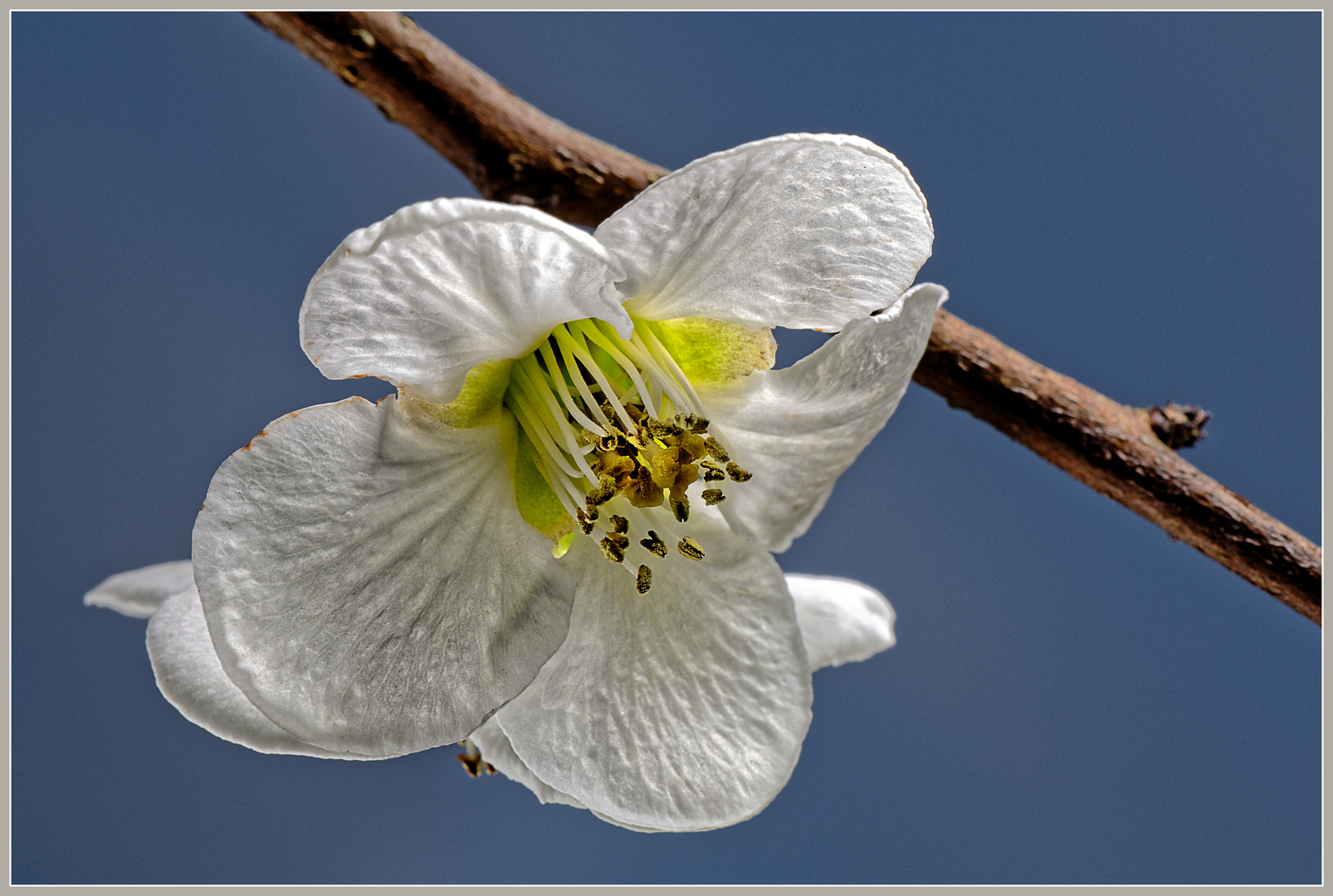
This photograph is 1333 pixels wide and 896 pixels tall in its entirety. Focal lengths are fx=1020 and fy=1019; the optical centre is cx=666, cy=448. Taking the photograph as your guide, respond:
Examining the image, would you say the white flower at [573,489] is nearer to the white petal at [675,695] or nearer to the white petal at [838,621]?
the white petal at [675,695]

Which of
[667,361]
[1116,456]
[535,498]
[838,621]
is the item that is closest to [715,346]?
[667,361]

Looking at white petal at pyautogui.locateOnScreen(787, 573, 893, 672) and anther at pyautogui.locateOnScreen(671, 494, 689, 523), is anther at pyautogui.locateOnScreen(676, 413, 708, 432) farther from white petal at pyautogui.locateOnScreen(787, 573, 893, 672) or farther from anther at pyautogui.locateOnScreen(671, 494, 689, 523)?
white petal at pyautogui.locateOnScreen(787, 573, 893, 672)

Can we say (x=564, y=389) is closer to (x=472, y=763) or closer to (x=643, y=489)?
(x=643, y=489)

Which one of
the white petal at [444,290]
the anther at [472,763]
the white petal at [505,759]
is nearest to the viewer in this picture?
the white petal at [444,290]

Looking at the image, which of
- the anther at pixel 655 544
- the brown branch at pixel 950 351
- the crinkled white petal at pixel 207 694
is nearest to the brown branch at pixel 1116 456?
the brown branch at pixel 950 351

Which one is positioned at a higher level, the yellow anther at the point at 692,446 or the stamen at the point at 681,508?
the yellow anther at the point at 692,446

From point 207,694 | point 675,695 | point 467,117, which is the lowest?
point 207,694
